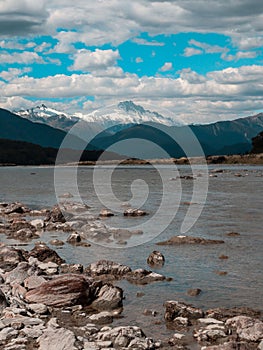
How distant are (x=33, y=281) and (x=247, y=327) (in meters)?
8.22

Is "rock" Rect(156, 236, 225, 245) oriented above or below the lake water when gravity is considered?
above

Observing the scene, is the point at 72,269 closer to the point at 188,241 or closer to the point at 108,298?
the point at 108,298

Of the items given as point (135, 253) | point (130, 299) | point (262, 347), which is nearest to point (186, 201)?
point (135, 253)

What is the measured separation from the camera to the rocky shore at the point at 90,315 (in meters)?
13.0

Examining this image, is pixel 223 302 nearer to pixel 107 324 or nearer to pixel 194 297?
pixel 194 297

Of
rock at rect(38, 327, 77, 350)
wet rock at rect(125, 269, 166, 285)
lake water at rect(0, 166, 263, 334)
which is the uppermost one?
rock at rect(38, 327, 77, 350)

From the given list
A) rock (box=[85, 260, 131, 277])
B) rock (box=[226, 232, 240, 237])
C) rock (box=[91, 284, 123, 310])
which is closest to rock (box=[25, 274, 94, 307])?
rock (box=[91, 284, 123, 310])

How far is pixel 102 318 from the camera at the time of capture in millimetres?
15422

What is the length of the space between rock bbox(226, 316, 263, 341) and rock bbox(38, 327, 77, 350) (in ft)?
15.4

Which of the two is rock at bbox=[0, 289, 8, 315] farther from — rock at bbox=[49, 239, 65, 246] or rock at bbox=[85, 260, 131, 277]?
rock at bbox=[49, 239, 65, 246]

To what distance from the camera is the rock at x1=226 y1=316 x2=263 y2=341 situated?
13.3 m

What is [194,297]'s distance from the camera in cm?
1759

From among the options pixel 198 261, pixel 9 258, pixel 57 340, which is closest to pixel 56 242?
pixel 9 258

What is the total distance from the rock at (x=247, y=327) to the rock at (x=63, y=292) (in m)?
5.26
